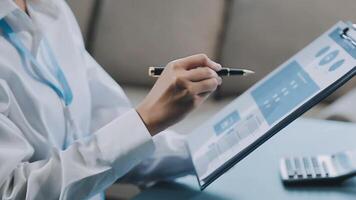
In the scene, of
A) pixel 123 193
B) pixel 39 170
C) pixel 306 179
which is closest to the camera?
pixel 39 170

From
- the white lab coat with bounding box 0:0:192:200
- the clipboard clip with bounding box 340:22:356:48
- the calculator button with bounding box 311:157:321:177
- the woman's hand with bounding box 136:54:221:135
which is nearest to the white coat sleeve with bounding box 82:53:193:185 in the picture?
the white lab coat with bounding box 0:0:192:200

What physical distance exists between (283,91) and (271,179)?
0.53 ft

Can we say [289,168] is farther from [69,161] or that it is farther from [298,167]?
[69,161]

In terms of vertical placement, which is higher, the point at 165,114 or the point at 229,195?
the point at 165,114

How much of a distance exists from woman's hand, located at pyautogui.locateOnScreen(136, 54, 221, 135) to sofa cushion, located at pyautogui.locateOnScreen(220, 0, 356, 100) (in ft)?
3.78

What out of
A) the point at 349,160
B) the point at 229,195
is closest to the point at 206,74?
the point at 229,195

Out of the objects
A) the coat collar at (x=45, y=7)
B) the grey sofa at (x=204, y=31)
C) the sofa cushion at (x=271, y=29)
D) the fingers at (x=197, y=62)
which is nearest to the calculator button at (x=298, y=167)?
the fingers at (x=197, y=62)

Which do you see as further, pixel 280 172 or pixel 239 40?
pixel 239 40

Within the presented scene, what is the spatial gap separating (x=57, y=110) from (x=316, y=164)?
452 mm

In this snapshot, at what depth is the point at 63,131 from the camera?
929 millimetres

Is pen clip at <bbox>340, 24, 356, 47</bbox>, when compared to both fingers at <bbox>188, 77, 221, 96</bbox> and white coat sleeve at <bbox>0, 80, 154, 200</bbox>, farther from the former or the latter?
white coat sleeve at <bbox>0, 80, 154, 200</bbox>

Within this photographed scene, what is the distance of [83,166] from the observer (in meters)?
0.77

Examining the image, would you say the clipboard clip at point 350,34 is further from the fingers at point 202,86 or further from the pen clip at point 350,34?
the fingers at point 202,86

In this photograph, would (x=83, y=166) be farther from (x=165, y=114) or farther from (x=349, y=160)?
(x=349, y=160)
